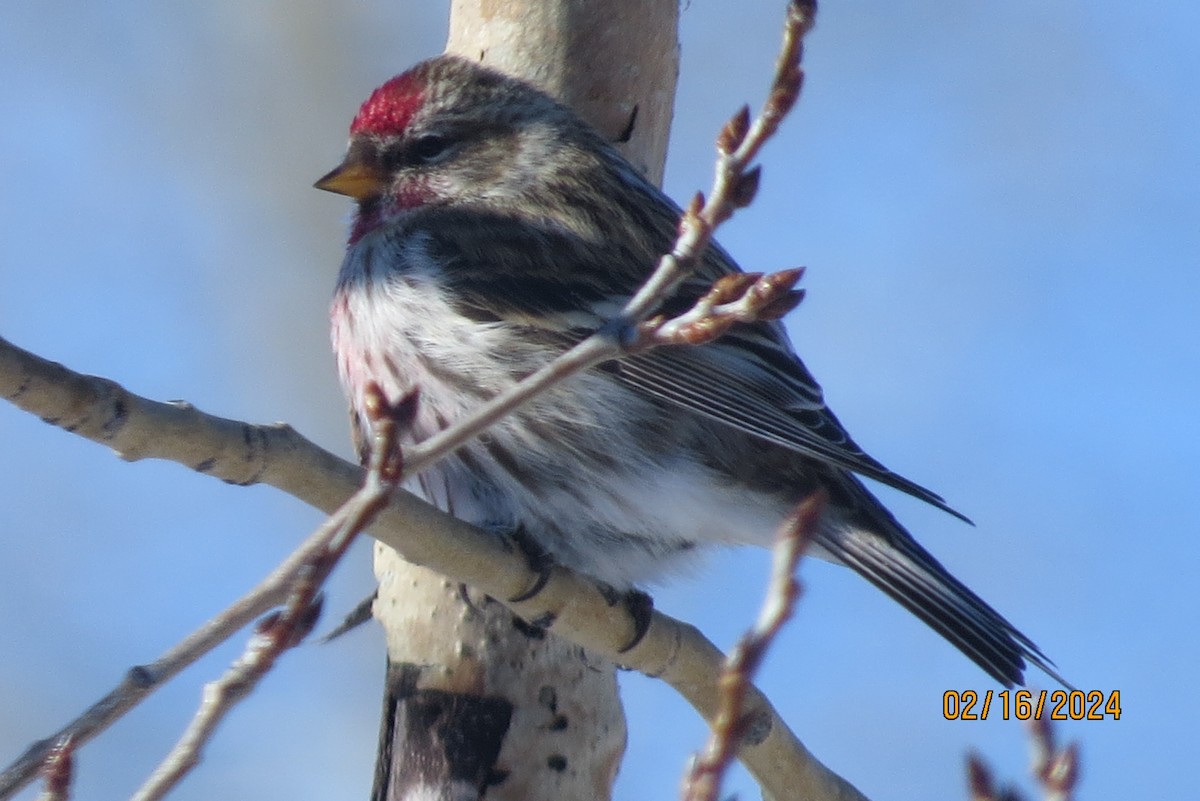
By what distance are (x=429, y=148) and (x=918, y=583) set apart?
1332mm

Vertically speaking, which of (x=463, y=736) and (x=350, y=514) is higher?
(x=463, y=736)

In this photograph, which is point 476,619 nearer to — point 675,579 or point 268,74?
point 675,579

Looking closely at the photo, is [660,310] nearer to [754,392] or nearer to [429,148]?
[754,392]

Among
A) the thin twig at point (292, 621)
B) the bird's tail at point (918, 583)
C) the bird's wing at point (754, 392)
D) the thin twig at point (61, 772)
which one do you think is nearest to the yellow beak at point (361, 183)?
the bird's wing at point (754, 392)

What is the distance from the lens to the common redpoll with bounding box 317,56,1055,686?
9.49 feet

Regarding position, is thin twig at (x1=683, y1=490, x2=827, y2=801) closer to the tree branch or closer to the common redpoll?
the tree branch

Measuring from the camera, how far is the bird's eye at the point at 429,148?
11.3 ft

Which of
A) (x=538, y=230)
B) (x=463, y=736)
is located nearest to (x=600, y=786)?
(x=463, y=736)

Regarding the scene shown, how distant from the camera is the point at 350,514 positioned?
149cm

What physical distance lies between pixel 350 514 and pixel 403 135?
2067 mm

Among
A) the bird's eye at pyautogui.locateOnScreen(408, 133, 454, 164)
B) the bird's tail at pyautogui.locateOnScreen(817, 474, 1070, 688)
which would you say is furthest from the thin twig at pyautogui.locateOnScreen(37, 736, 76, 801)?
the bird's eye at pyautogui.locateOnScreen(408, 133, 454, 164)

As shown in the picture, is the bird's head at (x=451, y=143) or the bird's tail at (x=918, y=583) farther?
the bird's head at (x=451, y=143)

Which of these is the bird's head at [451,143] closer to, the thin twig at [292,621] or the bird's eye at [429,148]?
the bird's eye at [429,148]

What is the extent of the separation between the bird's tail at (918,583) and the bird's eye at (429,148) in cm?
108
